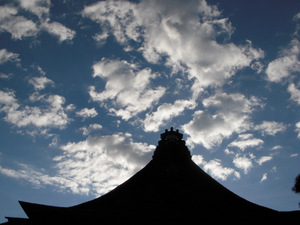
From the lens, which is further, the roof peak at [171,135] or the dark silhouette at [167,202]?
the roof peak at [171,135]

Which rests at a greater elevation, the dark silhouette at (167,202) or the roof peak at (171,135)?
the roof peak at (171,135)

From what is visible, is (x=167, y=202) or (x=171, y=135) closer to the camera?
(x=167, y=202)

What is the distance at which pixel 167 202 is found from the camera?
9.93 m

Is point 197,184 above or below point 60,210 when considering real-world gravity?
above

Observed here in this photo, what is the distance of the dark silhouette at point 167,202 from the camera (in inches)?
310

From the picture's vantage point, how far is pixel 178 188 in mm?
11086

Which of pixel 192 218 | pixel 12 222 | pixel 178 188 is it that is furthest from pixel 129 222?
pixel 12 222

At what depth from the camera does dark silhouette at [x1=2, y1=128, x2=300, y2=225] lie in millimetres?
7867

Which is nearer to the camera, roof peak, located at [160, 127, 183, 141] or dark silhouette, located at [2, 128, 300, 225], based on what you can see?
dark silhouette, located at [2, 128, 300, 225]

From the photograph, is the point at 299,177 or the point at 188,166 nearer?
the point at 299,177

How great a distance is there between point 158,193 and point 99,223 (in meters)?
3.78

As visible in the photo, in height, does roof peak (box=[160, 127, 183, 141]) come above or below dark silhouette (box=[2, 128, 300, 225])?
above

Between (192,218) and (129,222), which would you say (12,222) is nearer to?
(129,222)

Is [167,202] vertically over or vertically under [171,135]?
under
